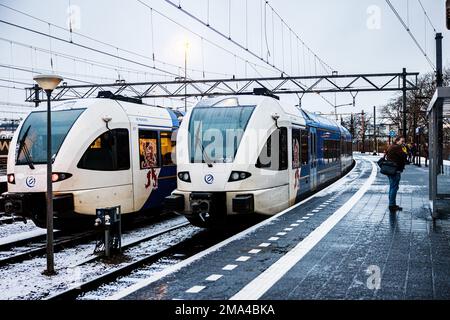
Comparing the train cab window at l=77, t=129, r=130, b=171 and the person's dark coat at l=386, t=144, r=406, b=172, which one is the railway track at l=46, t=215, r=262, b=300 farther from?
the person's dark coat at l=386, t=144, r=406, b=172

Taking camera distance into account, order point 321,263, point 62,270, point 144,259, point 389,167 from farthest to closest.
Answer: point 389,167 → point 144,259 → point 62,270 → point 321,263

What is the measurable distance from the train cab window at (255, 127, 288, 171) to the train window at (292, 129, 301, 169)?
81cm

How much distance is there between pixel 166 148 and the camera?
514 inches

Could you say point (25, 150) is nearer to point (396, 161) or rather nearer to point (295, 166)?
point (295, 166)

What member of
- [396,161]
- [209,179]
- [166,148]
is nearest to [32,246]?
[209,179]

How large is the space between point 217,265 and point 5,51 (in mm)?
18160

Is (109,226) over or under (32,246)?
over

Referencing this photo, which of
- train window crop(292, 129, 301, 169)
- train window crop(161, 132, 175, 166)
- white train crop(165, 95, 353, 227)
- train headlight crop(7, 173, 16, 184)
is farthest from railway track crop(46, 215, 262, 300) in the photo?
train headlight crop(7, 173, 16, 184)

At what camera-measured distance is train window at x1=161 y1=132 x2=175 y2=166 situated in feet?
42.2

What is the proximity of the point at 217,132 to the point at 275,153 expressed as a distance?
1.45m

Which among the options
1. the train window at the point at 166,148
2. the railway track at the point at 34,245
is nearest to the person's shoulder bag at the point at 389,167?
the train window at the point at 166,148

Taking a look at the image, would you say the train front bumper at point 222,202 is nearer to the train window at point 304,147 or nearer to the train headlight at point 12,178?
the train headlight at point 12,178
